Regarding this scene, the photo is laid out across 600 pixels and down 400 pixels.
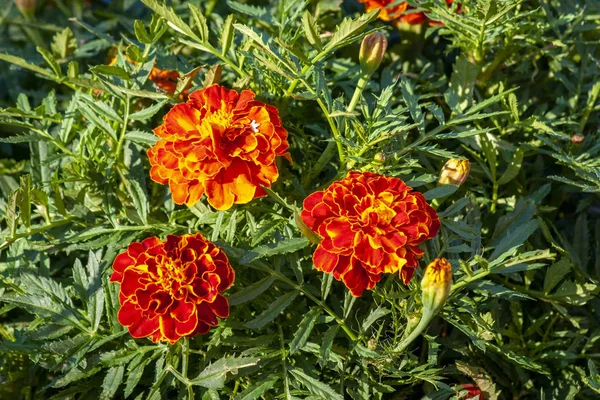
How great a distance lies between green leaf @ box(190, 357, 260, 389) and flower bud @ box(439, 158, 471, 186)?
318 mm

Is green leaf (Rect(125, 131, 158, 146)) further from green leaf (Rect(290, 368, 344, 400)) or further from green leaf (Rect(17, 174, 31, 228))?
green leaf (Rect(290, 368, 344, 400))

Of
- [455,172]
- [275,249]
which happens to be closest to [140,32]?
[275,249]

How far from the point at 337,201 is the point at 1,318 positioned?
69cm

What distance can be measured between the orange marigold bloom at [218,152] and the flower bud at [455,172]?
205mm

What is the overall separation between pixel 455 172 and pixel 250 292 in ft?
0.95

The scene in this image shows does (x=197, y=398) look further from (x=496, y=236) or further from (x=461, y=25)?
(x=461, y=25)

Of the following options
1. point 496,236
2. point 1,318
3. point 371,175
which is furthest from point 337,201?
point 1,318

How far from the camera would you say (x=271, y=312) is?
84cm

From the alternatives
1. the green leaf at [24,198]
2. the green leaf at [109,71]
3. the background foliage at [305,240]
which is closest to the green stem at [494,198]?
the background foliage at [305,240]

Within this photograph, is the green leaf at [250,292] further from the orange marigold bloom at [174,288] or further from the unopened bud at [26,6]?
the unopened bud at [26,6]

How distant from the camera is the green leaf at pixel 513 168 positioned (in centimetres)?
104

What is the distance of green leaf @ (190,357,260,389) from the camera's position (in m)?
0.80

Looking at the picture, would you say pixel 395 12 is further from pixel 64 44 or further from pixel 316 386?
pixel 316 386

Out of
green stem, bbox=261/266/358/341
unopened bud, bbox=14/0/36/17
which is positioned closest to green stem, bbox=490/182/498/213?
green stem, bbox=261/266/358/341
